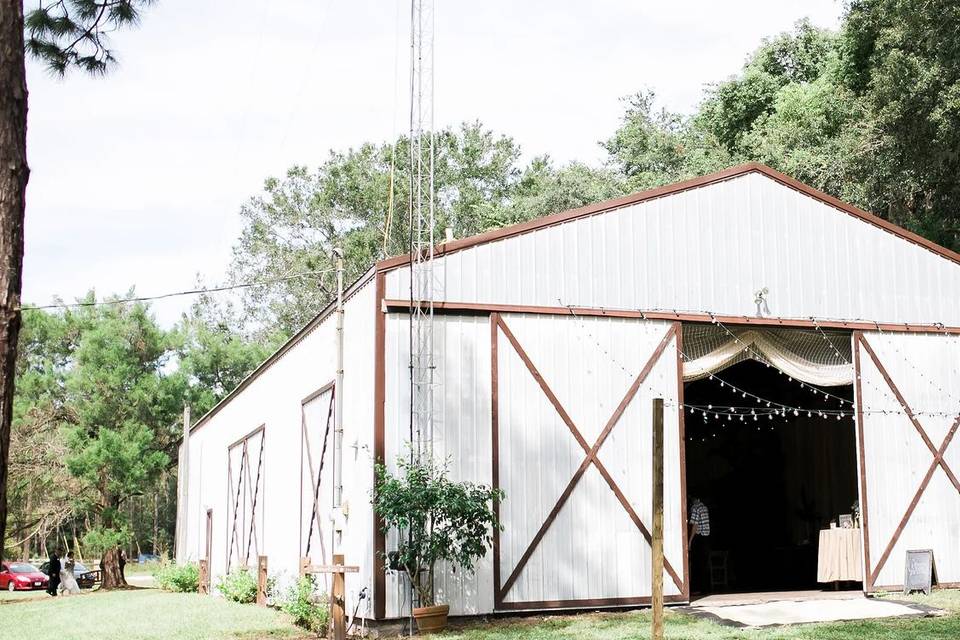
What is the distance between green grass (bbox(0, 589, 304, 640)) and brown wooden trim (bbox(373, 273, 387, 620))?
1.86 metres

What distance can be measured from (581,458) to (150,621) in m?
7.58

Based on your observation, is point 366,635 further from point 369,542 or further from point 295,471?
point 295,471

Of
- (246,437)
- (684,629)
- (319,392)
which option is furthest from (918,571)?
(246,437)

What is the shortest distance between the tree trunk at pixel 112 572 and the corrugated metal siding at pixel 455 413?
900 inches

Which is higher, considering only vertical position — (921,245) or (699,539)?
(921,245)

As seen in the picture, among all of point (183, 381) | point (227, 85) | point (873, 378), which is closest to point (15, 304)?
point (227, 85)

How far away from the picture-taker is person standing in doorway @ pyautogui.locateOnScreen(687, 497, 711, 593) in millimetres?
17156

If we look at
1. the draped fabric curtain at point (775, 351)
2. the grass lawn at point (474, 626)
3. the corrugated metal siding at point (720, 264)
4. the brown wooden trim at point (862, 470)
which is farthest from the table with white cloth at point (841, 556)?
the corrugated metal siding at point (720, 264)

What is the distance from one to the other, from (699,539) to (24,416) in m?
23.1

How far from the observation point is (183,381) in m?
35.3

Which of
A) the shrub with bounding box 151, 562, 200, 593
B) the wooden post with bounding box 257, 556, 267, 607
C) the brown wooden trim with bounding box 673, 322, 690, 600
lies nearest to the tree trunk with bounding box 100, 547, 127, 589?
the shrub with bounding box 151, 562, 200, 593

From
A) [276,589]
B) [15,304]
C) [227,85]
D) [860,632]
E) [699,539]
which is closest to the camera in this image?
[15,304]

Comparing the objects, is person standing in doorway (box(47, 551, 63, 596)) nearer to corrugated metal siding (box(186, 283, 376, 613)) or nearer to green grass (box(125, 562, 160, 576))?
corrugated metal siding (box(186, 283, 376, 613))

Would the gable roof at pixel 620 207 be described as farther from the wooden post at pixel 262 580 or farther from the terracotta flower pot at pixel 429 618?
the wooden post at pixel 262 580
